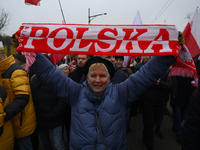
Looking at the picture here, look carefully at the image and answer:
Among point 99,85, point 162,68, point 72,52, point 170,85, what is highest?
point 72,52

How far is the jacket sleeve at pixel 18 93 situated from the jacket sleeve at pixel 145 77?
1.25 meters

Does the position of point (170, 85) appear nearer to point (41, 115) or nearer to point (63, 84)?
point (63, 84)

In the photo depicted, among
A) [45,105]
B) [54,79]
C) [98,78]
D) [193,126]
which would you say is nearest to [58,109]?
[45,105]

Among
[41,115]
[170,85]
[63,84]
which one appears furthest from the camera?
[170,85]

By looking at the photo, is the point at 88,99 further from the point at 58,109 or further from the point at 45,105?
the point at 45,105

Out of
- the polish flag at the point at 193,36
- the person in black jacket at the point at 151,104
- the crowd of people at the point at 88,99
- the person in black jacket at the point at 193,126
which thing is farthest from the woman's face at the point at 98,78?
the person in black jacket at the point at 151,104

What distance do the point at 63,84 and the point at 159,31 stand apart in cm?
110

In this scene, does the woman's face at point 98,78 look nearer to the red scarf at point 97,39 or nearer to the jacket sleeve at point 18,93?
the red scarf at point 97,39

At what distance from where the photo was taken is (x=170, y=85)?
2672 mm

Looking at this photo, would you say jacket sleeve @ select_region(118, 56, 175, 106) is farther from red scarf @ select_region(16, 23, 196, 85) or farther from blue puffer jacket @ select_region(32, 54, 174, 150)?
red scarf @ select_region(16, 23, 196, 85)

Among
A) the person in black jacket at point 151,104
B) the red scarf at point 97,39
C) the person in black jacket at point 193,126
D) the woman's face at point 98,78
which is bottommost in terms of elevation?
the person in black jacket at point 151,104

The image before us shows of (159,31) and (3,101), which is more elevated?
(159,31)

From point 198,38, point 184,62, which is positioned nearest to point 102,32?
point 184,62

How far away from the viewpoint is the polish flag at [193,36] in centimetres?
150
